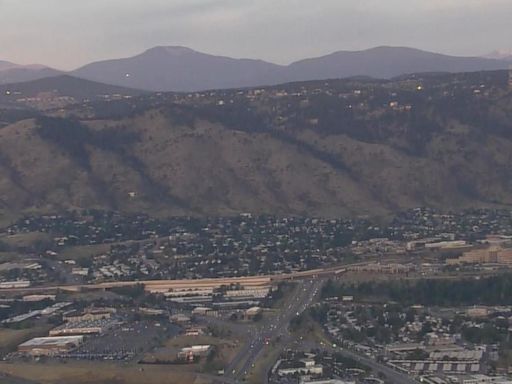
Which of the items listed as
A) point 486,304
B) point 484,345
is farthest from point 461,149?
point 484,345

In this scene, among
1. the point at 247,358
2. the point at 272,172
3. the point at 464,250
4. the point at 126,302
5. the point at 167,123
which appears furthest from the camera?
the point at 167,123

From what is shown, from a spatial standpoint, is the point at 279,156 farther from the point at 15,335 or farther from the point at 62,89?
the point at 62,89

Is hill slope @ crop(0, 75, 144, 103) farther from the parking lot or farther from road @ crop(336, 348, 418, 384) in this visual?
road @ crop(336, 348, 418, 384)

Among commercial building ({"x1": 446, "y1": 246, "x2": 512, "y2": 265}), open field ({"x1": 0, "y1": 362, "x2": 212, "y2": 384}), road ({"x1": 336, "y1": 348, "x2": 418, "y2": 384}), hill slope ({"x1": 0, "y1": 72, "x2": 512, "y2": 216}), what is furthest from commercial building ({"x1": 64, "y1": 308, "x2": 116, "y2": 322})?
hill slope ({"x1": 0, "y1": 72, "x2": 512, "y2": 216})

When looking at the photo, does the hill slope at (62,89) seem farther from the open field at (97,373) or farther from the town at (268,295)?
the open field at (97,373)

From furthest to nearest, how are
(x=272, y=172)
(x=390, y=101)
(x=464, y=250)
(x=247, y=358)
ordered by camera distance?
(x=390, y=101) → (x=272, y=172) → (x=464, y=250) → (x=247, y=358)

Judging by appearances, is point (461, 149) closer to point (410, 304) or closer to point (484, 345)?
point (410, 304)

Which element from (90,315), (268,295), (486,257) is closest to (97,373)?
(90,315)
